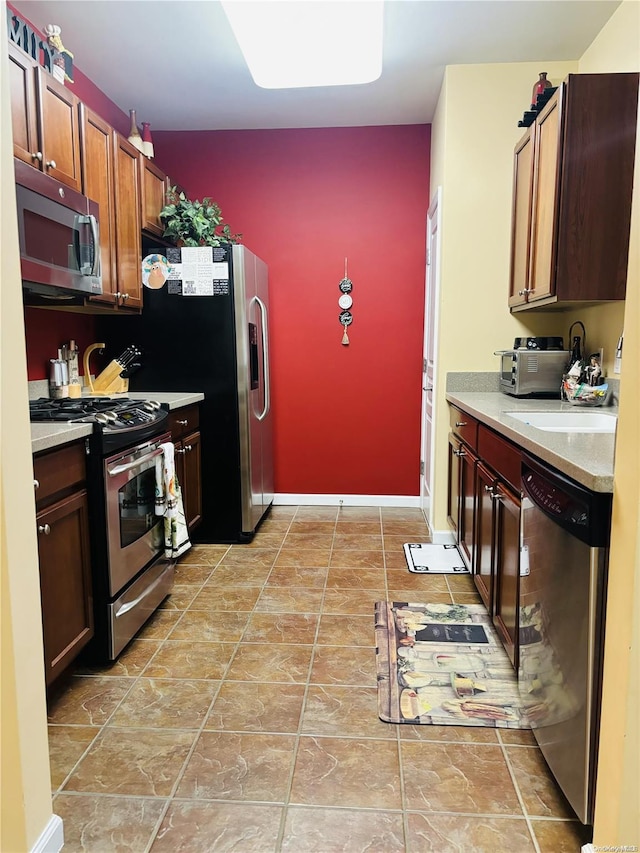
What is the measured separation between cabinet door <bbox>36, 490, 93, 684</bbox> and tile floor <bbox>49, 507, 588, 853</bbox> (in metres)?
0.21

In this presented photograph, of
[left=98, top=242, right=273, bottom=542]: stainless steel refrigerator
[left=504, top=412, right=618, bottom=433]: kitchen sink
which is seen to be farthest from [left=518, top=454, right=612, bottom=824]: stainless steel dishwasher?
[left=98, top=242, right=273, bottom=542]: stainless steel refrigerator

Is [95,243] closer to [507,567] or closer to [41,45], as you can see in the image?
[41,45]

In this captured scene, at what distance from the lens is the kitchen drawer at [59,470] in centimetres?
169

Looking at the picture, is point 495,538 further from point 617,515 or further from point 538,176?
point 538,176

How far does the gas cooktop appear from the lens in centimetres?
206

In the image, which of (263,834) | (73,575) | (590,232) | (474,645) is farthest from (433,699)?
(590,232)

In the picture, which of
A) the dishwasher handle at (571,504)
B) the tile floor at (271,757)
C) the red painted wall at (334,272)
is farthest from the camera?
the red painted wall at (334,272)

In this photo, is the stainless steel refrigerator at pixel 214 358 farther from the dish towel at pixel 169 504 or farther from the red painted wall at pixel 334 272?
the dish towel at pixel 169 504

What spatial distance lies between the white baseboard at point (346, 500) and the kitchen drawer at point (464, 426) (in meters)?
1.08

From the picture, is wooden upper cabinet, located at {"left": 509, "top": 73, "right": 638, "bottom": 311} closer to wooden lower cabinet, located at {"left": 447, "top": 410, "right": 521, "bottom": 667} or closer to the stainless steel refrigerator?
wooden lower cabinet, located at {"left": 447, "top": 410, "right": 521, "bottom": 667}

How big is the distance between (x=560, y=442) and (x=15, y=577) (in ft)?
4.60

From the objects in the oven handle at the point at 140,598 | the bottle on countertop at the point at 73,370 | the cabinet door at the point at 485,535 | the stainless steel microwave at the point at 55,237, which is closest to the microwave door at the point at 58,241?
the stainless steel microwave at the point at 55,237

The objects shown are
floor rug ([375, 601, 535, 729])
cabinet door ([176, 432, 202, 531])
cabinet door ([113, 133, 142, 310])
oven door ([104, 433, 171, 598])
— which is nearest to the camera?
floor rug ([375, 601, 535, 729])

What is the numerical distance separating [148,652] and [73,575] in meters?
0.52
